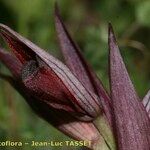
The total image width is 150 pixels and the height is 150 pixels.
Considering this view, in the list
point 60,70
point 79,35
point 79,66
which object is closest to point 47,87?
point 60,70

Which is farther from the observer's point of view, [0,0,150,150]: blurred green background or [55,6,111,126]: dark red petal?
[0,0,150,150]: blurred green background

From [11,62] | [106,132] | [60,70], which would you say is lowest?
[106,132]

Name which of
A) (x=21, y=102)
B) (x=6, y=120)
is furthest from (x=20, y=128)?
(x=21, y=102)

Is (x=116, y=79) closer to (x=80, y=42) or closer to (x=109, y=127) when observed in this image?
(x=109, y=127)

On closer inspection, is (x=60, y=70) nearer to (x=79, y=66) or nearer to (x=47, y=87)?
(x=47, y=87)

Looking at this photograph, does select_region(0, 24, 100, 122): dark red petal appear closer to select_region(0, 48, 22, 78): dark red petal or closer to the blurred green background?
select_region(0, 48, 22, 78): dark red petal

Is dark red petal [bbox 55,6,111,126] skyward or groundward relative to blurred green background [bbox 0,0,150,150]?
groundward

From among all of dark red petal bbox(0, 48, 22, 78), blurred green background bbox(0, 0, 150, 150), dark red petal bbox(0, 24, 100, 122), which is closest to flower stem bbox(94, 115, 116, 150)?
dark red petal bbox(0, 24, 100, 122)
